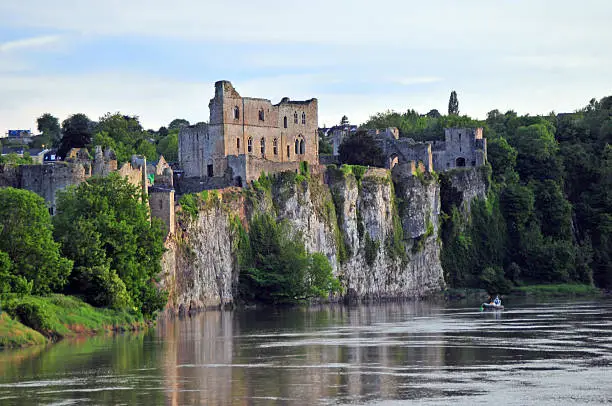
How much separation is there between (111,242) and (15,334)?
12795 millimetres

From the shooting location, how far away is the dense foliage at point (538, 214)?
439ft

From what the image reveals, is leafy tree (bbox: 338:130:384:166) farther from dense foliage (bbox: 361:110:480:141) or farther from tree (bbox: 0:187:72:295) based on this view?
tree (bbox: 0:187:72:295)

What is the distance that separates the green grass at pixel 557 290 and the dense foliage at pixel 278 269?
23236 mm

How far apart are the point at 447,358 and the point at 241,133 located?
5926 cm

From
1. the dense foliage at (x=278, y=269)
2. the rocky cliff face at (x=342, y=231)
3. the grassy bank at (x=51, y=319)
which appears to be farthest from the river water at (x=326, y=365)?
the dense foliage at (x=278, y=269)

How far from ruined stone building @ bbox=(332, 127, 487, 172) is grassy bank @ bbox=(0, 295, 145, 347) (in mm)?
62130

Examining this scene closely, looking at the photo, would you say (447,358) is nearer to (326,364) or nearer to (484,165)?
(326,364)

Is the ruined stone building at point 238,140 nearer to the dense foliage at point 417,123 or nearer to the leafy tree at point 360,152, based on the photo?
the leafy tree at point 360,152

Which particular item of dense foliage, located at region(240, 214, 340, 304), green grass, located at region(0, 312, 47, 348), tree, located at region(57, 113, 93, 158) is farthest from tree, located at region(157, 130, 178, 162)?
green grass, located at region(0, 312, 47, 348)

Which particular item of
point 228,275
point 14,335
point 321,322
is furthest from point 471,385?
point 228,275

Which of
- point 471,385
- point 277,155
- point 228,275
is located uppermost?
point 277,155

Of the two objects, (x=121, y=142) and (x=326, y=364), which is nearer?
(x=326, y=364)

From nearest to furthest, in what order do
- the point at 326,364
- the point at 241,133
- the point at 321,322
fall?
the point at 326,364
the point at 321,322
the point at 241,133

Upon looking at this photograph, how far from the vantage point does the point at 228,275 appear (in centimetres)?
10612
